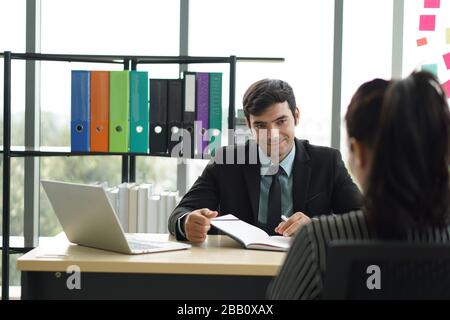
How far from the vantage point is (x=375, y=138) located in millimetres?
969

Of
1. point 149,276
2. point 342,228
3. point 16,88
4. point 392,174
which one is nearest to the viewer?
point 392,174

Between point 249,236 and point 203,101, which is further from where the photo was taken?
point 203,101

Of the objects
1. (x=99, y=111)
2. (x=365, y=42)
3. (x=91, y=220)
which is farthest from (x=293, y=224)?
(x=365, y=42)

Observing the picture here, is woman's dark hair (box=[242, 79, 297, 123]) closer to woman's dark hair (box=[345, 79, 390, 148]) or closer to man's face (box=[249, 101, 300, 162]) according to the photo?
man's face (box=[249, 101, 300, 162])

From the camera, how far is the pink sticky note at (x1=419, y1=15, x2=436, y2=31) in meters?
3.40

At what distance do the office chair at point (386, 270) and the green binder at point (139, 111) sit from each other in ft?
7.01

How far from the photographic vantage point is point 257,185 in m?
2.47

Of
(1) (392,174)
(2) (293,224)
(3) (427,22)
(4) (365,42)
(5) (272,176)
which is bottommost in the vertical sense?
(2) (293,224)

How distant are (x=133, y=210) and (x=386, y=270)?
87.6 inches

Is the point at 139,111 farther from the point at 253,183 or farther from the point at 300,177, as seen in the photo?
the point at 300,177

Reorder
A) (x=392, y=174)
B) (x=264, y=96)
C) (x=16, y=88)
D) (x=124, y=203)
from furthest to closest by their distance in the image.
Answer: (x=16, y=88) → (x=124, y=203) → (x=264, y=96) → (x=392, y=174)

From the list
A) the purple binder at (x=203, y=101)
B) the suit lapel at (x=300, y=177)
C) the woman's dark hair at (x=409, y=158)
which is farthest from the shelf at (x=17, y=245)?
the woman's dark hair at (x=409, y=158)

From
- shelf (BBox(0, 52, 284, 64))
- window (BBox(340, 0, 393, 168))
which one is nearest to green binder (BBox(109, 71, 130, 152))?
shelf (BBox(0, 52, 284, 64))

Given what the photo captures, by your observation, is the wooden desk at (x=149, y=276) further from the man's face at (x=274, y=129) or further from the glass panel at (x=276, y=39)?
the glass panel at (x=276, y=39)
